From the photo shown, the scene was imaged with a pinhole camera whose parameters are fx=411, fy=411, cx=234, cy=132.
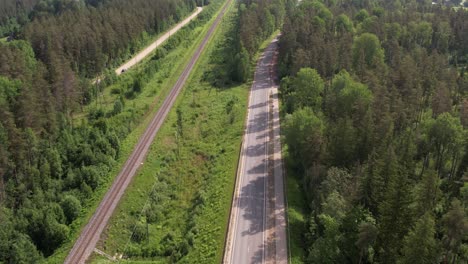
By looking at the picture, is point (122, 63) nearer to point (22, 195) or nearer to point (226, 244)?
point (22, 195)

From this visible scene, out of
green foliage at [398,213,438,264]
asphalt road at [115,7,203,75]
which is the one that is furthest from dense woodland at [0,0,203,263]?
green foliage at [398,213,438,264]

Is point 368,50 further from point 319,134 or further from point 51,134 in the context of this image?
point 51,134

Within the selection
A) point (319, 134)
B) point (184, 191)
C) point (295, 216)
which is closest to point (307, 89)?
point (319, 134)

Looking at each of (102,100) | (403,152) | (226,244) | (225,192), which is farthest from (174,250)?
(102,100)

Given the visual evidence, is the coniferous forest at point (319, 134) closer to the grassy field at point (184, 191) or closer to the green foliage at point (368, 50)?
the green foliage at point (368, 50)

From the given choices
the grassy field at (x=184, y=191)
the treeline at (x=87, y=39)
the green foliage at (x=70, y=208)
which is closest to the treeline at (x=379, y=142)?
the grassy field at (x=184, y=191)

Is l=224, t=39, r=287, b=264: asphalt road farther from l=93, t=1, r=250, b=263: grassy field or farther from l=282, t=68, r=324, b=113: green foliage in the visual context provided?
l=282, t=68, r=324, b=113: green foliage
